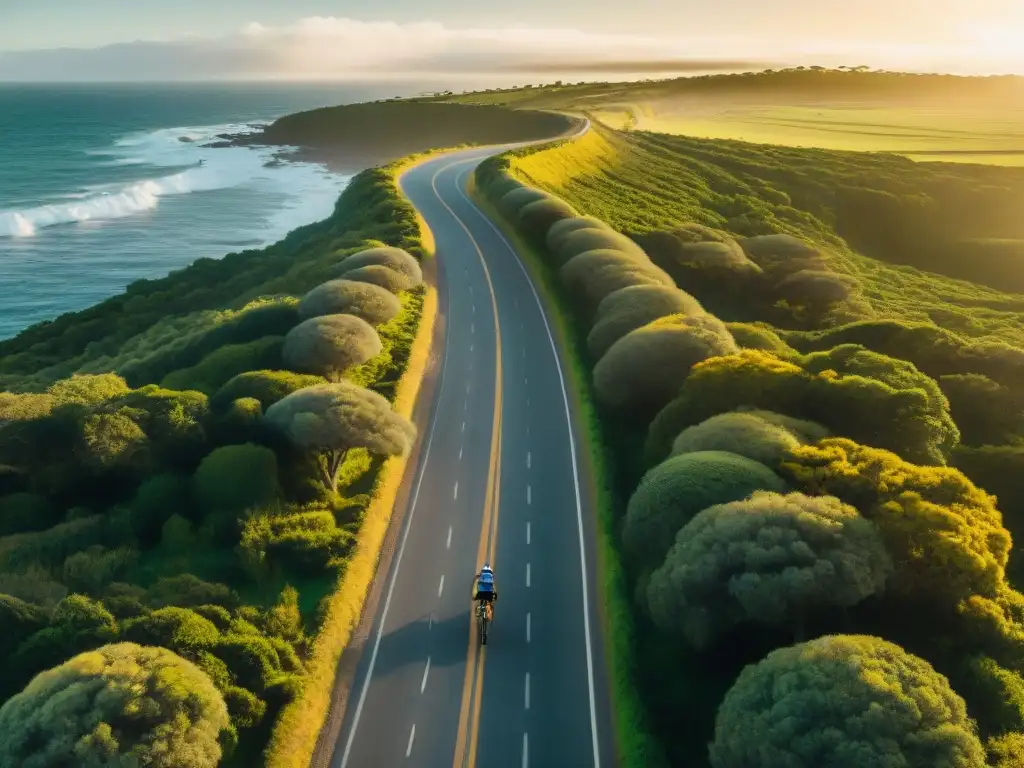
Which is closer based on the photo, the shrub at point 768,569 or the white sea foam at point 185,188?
the shrub at point 768,569

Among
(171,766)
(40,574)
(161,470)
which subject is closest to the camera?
(171,766)

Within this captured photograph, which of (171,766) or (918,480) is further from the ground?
(918,480)

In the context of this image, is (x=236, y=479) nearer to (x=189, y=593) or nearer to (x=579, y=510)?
(x=189, y=593)

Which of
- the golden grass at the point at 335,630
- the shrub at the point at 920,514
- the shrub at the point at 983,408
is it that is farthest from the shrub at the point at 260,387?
the shrub at the point at 983,408

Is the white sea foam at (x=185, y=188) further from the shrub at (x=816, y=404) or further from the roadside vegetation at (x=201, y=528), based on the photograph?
the shrub at (x=816, y=404)

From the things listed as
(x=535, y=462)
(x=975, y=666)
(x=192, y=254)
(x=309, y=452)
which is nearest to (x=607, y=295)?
(x=535, y=462)

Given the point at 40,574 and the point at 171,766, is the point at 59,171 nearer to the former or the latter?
the point at 40,574

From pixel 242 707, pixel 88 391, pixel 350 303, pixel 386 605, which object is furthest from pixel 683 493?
pixel 88 391
